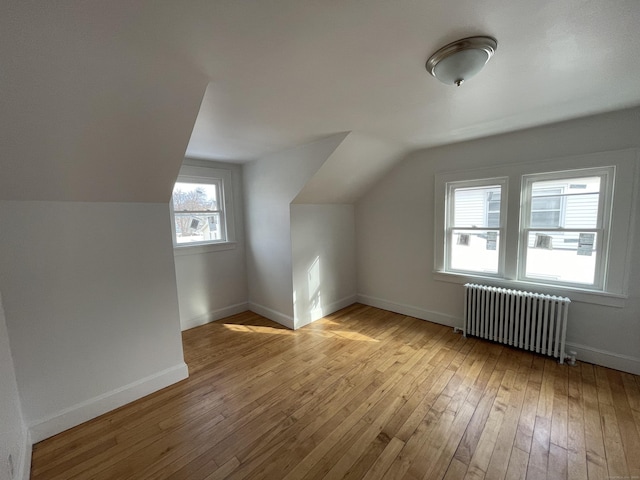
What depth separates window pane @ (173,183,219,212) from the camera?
11.1ft

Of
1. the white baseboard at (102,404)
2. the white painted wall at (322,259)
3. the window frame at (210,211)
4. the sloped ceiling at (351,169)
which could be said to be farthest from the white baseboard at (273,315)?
the sloped ceiling at (351,169)

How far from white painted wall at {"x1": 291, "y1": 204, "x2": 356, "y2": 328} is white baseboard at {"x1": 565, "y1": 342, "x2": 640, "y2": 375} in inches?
106

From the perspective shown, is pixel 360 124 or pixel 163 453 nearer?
pixel 163 453

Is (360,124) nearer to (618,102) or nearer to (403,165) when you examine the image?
(403,165)

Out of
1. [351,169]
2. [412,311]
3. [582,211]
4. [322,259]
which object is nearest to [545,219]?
[582,211]

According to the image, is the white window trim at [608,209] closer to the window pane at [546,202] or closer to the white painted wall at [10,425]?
the window pane at [546,202]

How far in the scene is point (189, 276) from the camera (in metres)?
3.50

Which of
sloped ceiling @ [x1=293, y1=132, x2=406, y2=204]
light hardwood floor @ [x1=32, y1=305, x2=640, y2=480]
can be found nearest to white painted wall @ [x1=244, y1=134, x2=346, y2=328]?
sloped ceiling @ [x1=293, y1=132, x2=406, y2=204]

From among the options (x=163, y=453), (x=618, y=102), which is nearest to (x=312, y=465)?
(x=163, y=453)

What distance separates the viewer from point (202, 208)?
11.9ft

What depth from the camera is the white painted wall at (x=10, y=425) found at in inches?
50.8

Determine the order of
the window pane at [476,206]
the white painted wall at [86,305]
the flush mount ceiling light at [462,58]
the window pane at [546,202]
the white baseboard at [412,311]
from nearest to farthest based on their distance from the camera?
the flush mount ceiling light at [462,58]
the white painted wall at [86,305]
the window pane at [546,202]
the window pane at [476,206]
the white baseboard at [412,311]

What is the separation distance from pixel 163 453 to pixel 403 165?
3.80 meters

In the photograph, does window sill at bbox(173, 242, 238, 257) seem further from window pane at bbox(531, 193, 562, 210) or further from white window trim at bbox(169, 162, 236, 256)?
window pane at bbox(531, 193, 562, 210)
